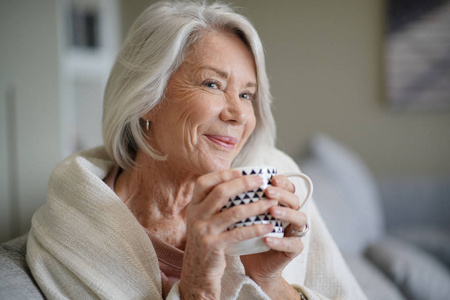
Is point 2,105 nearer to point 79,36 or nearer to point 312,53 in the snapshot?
point 79,36

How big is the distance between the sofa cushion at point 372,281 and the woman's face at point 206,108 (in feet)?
3.49

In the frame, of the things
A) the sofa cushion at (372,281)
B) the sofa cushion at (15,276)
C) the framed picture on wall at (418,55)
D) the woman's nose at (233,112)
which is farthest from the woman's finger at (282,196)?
the framed picture on wall at (418,55)

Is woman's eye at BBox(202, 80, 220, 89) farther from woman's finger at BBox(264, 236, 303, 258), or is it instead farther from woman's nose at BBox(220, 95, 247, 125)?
woman's finger at BBox(264, 236, 303, 258)

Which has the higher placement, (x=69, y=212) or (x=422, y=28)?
(x=422, y=28)

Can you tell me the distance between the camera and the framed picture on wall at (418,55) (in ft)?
11.1

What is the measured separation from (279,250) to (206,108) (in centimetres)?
41

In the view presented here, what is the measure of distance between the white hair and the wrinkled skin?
0.03 meters

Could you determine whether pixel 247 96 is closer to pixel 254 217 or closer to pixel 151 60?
pixel 151 60

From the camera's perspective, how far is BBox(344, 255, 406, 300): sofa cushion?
1784 mm

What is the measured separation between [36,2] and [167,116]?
4.19 ft

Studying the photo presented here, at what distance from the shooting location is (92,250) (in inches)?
38.1

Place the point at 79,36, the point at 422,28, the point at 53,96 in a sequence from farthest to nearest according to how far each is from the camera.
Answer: the point at 422,28 < the point at 79,36 < the point at 53,96

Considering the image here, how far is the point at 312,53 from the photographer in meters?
3.54

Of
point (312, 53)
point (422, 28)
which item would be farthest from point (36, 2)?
point (422, 28)
